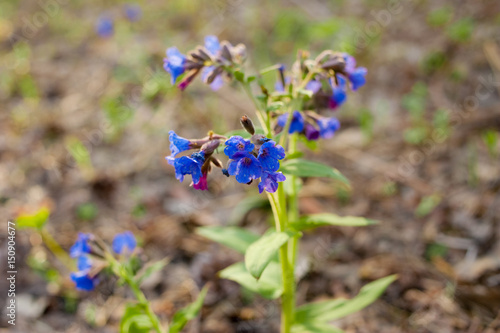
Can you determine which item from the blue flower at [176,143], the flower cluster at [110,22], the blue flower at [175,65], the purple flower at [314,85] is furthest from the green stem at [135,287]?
the flower cluster at [110,22]

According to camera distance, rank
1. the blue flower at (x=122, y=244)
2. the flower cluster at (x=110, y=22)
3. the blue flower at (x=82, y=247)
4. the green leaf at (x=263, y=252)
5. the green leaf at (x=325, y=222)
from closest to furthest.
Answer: the green leaf at (x=263, y=252) < the green leaf at (x=325, y=222) < the blue flower at (x=82, y=247) < the blue flower at (x=122, y=244) < the flower cluster at (x=110, y=22)

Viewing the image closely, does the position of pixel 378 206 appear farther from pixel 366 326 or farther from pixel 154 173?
pixel 154 173

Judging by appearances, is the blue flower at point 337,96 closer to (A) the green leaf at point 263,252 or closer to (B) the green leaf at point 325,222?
(B) the green leaf at point 325,222

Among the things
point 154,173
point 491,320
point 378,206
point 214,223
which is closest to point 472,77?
point 378,206

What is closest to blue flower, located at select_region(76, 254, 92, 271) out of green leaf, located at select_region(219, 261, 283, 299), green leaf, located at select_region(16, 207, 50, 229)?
green leaf, located at select_region(219, 261, 283, 299)

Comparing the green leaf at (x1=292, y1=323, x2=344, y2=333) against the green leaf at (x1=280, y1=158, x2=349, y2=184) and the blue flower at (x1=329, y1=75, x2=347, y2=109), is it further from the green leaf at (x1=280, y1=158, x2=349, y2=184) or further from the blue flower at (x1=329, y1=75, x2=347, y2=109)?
the blue flower at (x1=329, y1=75, x2=347, y2=109)

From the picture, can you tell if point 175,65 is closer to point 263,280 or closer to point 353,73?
point 353,73
